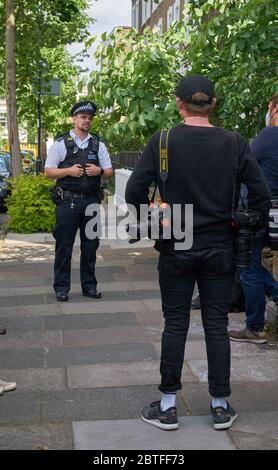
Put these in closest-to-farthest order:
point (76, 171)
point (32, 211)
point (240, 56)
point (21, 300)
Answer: point (76, 171) < point (21, 300) < point (240, 56) < point (32, 211)

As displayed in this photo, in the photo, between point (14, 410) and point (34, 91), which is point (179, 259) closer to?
point (14, 410)

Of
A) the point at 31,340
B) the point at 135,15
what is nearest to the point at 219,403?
the point at 31,340

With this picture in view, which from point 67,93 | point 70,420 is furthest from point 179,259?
point 67,93

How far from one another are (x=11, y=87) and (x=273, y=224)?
11.5 m

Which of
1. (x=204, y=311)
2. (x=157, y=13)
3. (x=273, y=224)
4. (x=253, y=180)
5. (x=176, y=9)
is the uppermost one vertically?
(x=157, y=13)

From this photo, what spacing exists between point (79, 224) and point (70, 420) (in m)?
3.53

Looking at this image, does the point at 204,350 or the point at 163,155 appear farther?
the point at 204,350

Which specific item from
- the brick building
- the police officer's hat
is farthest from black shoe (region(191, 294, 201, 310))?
the brick building

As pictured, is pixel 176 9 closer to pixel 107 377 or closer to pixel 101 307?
pixel 101 307

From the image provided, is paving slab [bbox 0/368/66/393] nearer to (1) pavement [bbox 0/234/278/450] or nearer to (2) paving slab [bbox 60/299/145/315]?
(1) pavement [bbox 0/234/278/450]

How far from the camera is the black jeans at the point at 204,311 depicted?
13.2 feet

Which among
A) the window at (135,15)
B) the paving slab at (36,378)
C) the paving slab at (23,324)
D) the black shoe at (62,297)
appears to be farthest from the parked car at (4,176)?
the window at (135,15)

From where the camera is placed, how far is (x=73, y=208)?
7.32m

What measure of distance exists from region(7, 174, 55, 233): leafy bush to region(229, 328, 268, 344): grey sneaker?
25.7 ft
